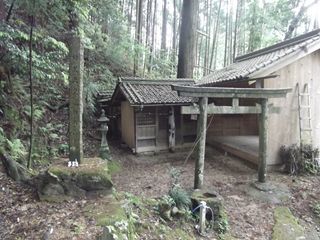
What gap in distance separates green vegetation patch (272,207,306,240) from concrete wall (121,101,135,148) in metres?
6.08

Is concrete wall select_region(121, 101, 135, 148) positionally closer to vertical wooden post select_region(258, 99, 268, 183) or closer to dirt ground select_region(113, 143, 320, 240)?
dirt ground select_region(113, 143, 320, 240)

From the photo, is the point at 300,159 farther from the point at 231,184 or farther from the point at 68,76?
the point at 68,76

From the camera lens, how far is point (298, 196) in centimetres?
671

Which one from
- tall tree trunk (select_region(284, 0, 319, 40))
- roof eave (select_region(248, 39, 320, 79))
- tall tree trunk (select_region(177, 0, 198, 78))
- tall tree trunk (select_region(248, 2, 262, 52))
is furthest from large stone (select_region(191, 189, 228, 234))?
tall tree trunk (select_region(248, 2, 262, 52))

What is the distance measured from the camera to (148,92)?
1047 cm

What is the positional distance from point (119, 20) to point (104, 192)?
1110 centimetres

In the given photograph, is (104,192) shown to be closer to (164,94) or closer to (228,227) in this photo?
(228,227)

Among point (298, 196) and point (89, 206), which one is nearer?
point (89, 206)

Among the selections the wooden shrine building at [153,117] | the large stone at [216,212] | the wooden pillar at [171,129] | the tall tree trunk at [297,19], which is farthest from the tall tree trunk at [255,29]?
the large stone at [216,212]

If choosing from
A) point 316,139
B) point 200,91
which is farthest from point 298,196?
point 200,91

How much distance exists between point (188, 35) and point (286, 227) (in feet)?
34.0

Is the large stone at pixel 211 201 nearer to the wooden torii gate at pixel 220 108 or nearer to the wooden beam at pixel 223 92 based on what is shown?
the wooden torii gate at pixel 220 108

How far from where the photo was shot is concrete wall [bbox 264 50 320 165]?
8375 mm

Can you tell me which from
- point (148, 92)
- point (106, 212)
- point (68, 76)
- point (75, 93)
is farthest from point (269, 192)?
point (68, 76)
